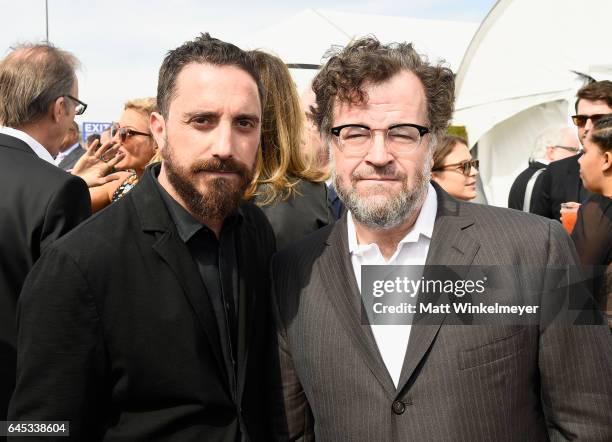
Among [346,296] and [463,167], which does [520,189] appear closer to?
[463,167]

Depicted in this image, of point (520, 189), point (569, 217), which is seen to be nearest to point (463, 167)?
point (569, 217)

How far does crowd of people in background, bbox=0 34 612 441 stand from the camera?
79.5 inches

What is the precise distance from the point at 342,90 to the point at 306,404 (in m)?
1.18

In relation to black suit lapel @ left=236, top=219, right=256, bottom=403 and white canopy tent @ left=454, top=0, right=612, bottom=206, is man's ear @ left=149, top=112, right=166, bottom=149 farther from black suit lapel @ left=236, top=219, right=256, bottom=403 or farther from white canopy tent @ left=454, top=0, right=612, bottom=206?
white canopy tent @ left=454, top=0, right=612, bottom=206

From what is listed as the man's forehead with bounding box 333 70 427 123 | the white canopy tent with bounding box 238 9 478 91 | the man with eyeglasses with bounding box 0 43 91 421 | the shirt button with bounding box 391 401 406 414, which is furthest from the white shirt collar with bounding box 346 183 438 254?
the white canopy tent with bounding box 238 9 478 91

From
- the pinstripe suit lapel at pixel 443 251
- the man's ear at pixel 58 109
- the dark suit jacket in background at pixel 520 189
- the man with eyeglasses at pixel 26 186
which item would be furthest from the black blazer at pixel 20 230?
the dark suit jacket in background at pixel 520 189

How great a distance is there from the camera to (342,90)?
8.14ft

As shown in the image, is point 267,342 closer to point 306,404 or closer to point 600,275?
point 306,404

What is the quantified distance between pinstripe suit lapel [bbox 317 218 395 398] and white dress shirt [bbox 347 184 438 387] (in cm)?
4

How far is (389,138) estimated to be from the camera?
7.83 ft

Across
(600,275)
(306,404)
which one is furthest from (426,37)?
(306,404)

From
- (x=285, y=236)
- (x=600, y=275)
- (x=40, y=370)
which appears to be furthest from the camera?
(x=600, y=275)

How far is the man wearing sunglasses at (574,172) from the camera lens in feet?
17.4

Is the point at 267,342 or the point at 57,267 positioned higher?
the point at 57,267
